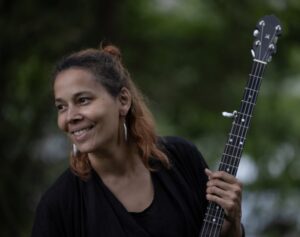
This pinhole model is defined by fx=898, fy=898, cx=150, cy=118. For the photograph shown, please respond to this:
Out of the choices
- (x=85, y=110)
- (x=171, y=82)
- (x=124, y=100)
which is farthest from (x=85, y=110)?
(x=171, y=82)

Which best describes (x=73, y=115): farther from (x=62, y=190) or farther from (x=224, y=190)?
(x=224, y=190)

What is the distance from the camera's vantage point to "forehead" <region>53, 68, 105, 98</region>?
3240 mm

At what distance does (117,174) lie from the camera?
11.2 feet

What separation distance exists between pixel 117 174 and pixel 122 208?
0.16m

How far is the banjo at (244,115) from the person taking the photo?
11.0 ft

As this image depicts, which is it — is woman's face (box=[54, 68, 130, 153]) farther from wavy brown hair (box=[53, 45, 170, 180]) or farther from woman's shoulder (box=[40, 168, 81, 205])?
woman's shoulder (box=[40, 168, 81, 205])

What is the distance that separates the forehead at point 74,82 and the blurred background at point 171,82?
2.77 m

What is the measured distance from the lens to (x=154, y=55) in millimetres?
7199

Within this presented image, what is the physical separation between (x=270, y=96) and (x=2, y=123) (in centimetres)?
305

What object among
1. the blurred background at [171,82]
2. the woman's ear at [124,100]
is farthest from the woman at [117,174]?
the blurred background at [171,82]

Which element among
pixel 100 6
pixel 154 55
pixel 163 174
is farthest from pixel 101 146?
pixel 154 55

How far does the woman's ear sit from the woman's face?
0.26 ft

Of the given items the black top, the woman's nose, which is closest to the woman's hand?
the black top

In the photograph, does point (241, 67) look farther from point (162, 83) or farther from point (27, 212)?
point (27, 212)
